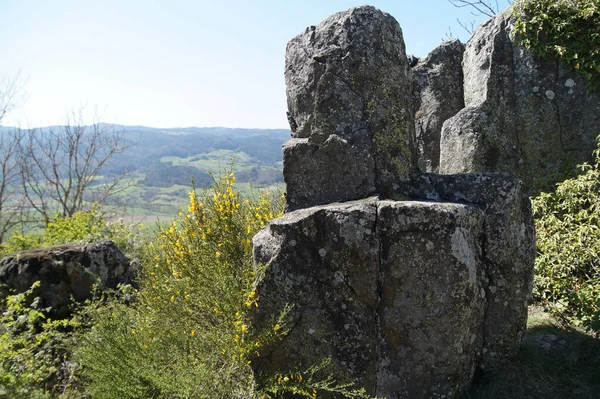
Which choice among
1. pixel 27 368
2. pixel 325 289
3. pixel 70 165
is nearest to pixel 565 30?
→ pixel 325 289

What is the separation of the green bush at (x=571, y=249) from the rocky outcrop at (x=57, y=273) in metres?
6.05

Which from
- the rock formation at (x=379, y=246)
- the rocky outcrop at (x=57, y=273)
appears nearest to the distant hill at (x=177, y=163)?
the rocky outcrop at (x=57, y=273)

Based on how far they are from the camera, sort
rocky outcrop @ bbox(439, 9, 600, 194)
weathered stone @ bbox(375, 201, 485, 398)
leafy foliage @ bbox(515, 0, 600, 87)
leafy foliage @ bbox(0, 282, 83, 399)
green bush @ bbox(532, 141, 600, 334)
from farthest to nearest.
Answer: rocky outcrop @ bbox(439, 9, 600, 194), leafy foliage @ bbox(515, 0, 600, 87), green bush @ bbox(532, 141, 600, 334), leafy foliage @ bbox(0, 282, 83, 399), weathered stone @ bbox(375, 201, 485, 398)

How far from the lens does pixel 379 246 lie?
397 centimetres

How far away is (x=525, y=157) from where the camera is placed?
7922mm

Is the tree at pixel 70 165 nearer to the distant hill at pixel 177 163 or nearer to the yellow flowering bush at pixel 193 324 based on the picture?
the yellow flowering bush at pixel 193 324

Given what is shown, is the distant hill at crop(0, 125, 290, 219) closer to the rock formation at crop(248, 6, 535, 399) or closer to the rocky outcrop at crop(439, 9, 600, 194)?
the rocky outcrop at crop(439, 9, 600, 194)

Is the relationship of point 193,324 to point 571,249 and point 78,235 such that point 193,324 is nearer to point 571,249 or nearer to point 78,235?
point 571,249

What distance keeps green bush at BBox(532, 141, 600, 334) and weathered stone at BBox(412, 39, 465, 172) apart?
2.64 meters

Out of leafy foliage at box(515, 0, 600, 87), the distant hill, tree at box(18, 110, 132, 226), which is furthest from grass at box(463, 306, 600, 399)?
the distant hill

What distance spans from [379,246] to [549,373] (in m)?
2.04

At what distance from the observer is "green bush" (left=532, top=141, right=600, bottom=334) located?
538cm

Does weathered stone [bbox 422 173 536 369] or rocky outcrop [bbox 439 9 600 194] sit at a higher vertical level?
rocky outcrop [bbox 439 9 600 194]

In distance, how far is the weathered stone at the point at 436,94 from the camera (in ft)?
30.2
